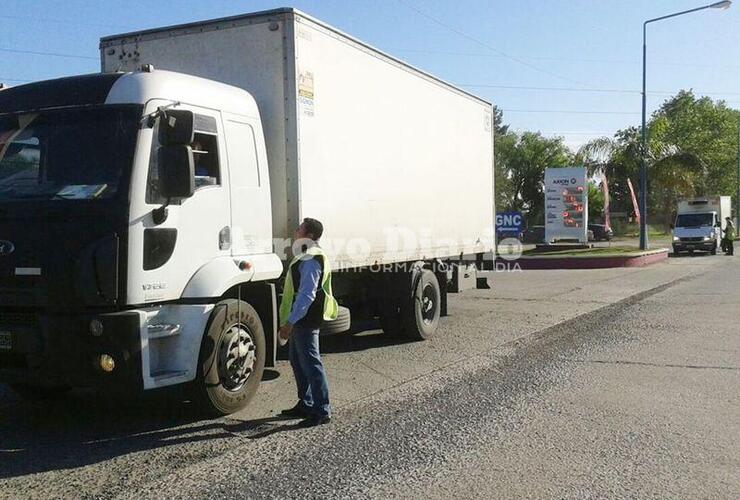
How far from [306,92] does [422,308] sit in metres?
4.09

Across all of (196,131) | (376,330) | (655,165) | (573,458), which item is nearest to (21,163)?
(196,131)

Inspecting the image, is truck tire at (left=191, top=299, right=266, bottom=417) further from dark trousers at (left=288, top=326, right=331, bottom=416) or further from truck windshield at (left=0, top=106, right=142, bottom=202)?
truck windshield at (left=0, top=106, right=142, bottom=202)

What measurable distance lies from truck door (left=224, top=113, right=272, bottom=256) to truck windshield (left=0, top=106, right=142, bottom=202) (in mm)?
1068

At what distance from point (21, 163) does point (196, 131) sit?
4.51 feet

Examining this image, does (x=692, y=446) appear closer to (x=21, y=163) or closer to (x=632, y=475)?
(x=632, y=475)

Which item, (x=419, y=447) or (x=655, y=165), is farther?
(x=655, y=165)

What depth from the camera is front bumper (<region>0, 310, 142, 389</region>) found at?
5082 millimetres

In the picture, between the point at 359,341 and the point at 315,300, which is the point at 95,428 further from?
the point at 359,341

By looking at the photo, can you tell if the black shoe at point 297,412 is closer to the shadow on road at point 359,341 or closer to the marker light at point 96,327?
the marker light at point 96,327

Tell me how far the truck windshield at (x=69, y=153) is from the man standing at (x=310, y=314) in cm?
156

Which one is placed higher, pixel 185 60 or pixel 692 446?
pixel 185 60

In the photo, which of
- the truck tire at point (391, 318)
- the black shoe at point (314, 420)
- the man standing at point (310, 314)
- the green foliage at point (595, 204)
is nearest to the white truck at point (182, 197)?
the man standing at point (310, 314)

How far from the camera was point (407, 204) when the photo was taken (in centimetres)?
971

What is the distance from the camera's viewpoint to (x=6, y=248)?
5203 mm
